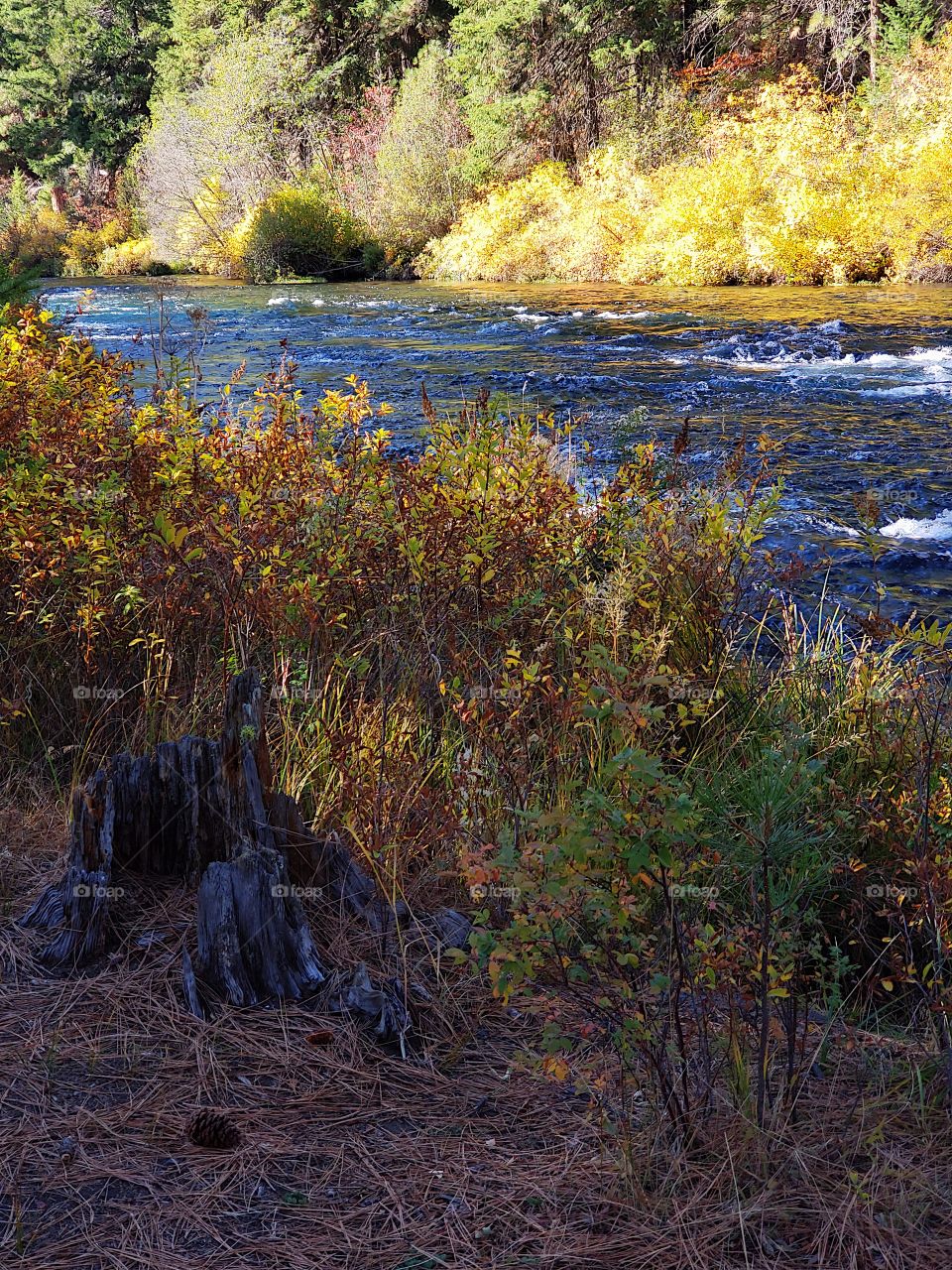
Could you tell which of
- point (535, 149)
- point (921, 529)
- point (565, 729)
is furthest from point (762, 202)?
point (565, 729)

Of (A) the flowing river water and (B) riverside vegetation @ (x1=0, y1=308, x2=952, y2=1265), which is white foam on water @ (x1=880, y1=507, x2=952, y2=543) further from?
(B) riverside vegetation @ (x1=0, y1=308, x2=952, y2=1265)

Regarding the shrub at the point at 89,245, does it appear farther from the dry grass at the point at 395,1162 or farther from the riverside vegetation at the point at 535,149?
the dry grass at the point at 395,1162

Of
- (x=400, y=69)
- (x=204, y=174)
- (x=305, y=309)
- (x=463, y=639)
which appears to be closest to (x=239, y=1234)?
(x=463, y=639)

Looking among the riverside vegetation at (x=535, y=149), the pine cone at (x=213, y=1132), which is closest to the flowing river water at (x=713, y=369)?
the riverside vegetation at (x=535, y=149)

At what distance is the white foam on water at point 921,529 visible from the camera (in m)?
6.88

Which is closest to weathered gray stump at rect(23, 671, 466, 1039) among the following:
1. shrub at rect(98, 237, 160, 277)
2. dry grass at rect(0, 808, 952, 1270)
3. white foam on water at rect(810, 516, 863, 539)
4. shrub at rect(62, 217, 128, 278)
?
Result: dry grass at rect(0, 808, 952, 1270)

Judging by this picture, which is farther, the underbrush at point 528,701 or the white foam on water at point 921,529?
the white foam on water at point 921,529

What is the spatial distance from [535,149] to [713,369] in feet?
56.3

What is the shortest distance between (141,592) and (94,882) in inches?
58.1

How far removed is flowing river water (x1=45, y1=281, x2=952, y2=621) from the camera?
23.2 feet

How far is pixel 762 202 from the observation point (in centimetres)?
1925

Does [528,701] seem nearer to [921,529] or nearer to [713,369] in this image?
[921,529]

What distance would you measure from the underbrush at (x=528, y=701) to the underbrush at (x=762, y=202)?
1513 centimetres

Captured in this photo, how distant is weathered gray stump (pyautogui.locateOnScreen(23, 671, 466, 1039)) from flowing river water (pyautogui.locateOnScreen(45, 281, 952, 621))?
9.50ft
